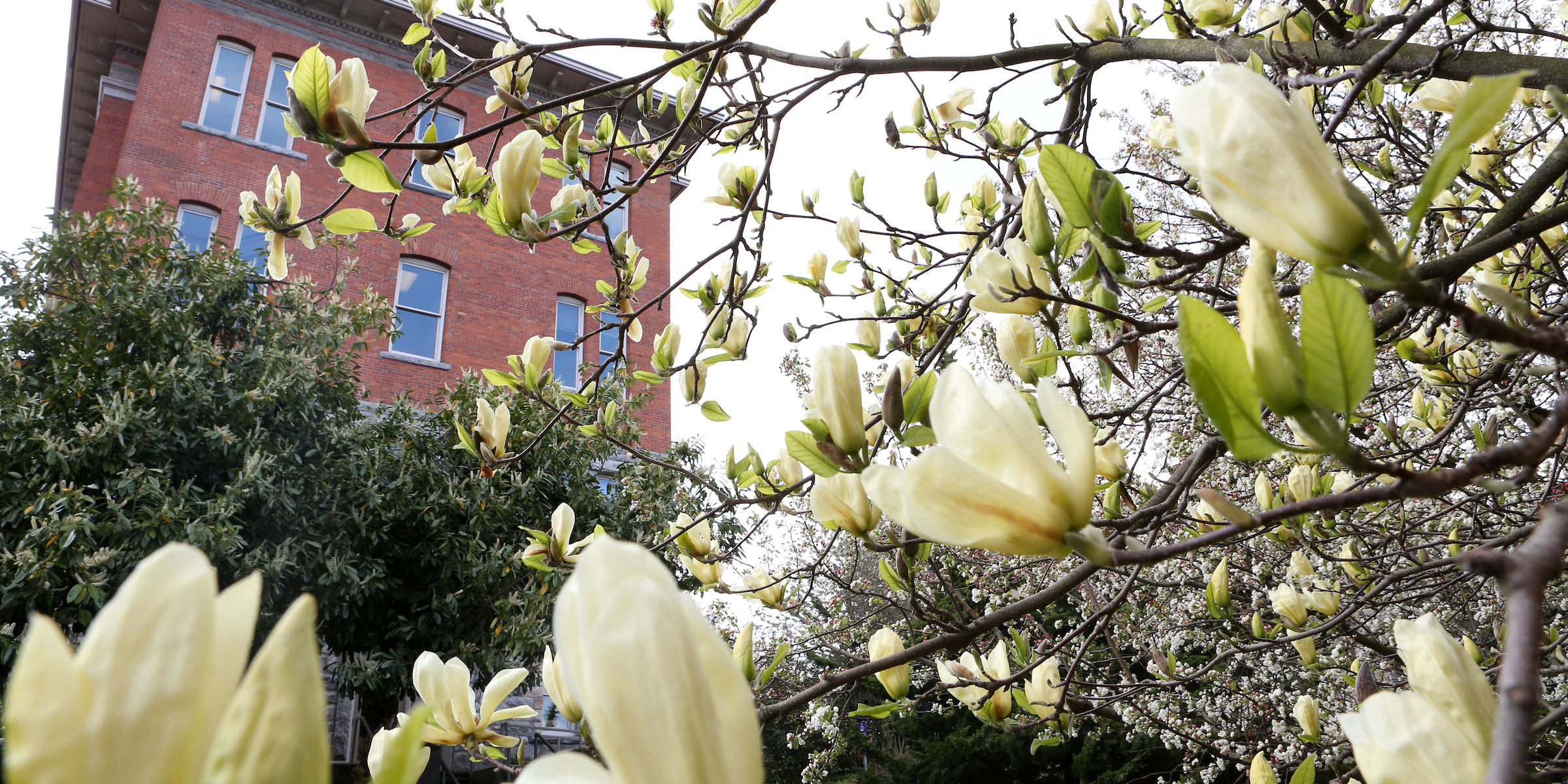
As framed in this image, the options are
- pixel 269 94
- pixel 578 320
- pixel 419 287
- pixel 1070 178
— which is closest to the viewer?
pixel 1070 178

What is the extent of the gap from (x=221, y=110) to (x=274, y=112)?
50 centimetres

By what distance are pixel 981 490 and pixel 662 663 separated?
23cm

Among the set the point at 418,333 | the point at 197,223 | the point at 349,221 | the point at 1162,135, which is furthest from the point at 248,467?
the point at 1162,135

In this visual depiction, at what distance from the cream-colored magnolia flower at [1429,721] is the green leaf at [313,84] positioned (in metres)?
1.15

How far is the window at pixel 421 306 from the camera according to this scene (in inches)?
367

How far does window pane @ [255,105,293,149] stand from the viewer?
9125 millimetres

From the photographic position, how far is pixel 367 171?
3.68ft

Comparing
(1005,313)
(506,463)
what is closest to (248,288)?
(506,463)

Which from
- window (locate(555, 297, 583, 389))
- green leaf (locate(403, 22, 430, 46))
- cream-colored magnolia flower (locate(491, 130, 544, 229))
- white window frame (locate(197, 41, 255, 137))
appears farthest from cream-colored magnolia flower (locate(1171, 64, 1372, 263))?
white window frame (locate(197, 41, 255, 137))

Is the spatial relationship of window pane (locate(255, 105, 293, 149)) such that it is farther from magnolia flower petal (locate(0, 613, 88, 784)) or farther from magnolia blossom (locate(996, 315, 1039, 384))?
magnolia flower petal (locate(0, 613, 88, 784))

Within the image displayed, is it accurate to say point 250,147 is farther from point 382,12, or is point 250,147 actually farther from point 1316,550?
point 1316,550

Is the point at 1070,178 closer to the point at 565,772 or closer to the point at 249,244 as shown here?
the point at 565,772

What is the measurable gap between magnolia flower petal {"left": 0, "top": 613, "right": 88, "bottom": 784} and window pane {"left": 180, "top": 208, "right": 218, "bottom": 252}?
9.81m

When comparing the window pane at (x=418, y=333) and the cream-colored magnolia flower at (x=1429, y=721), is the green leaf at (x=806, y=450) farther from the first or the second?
the window pane at (x=418, y=333)
